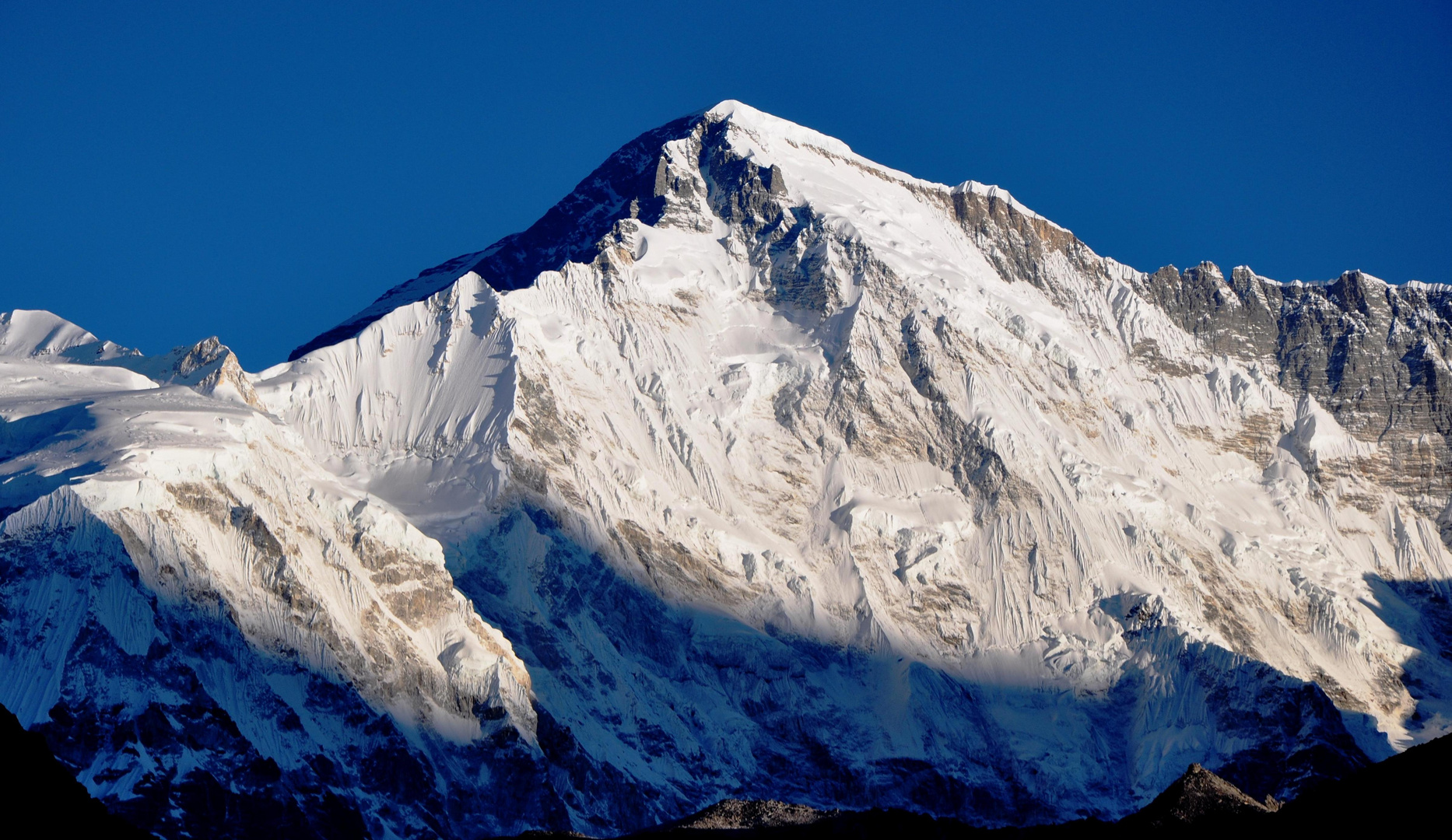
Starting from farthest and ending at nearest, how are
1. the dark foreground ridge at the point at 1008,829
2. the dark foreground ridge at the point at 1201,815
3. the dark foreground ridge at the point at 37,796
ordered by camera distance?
the dark foreground ridge at the point at 1201,815 → the dark foreground ridge at the point at 1008,829 → the dark foreground ridge at the point at 37,796

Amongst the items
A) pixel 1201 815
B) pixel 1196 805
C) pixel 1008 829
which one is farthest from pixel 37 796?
pixel 1008 829

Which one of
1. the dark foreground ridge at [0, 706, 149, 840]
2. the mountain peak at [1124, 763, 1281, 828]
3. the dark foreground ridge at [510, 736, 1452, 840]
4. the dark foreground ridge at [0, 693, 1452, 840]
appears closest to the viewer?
the dark foreground ridge at [0, 706, 149, 840]

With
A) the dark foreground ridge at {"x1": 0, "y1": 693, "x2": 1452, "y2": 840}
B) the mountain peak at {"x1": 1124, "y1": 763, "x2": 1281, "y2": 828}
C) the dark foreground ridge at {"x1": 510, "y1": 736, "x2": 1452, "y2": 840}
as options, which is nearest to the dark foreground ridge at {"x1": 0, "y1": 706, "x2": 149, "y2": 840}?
the dark foreground ridge at {"x1": 0, "y1": 693, "x2": 1452, "y2": 840}

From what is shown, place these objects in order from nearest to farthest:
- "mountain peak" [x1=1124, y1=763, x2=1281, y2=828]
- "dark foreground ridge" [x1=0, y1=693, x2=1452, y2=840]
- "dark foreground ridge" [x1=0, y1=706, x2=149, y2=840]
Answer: "dark foreground ridge" [x1=0, y1=706, x2=149, y2=840] → "dark foreground ridge" [x1=0, y1=693, x2=1452, y2=840] → "mountain peak" [x1=1124, y1=763, x2=1281, y2=828]

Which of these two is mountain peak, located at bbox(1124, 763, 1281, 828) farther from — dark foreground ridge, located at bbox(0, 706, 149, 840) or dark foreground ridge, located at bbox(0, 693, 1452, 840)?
dark foreground ridge, located at bbox(0, 706, 149, 840)

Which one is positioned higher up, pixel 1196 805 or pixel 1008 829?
pixel 1008 829

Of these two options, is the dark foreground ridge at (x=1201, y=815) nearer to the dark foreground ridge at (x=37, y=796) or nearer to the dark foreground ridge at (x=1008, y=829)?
the dark foreground ridge at (x=1008, y=829)

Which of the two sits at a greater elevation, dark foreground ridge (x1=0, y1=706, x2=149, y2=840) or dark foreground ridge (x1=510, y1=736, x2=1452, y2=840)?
dark foreground ridge (x1=510, y1=736, x2=1452, y2=840)

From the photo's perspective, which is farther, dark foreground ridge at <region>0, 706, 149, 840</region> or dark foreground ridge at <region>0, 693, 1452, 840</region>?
dark foreground ridge at <region>0, 693, 1452, 840</region>

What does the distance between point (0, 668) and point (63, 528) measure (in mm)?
16796

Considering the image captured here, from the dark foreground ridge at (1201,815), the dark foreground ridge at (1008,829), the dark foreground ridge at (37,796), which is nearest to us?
the dark foreground ridge at (37,796)

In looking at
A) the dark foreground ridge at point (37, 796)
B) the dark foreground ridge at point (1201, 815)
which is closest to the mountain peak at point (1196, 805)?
the dark foreground ridge at point (1201, 815)

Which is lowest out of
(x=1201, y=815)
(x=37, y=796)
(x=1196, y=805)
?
(x=37, y=796)

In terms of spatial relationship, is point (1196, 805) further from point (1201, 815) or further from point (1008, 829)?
point (1008, 829)
